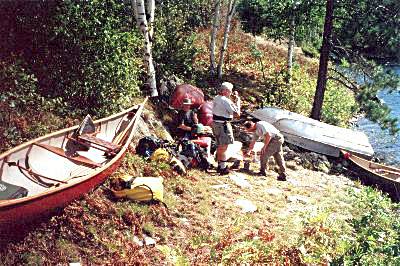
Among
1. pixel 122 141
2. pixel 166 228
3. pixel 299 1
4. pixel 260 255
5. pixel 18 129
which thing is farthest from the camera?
pixel 299 1

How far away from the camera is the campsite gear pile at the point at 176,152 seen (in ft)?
36.2

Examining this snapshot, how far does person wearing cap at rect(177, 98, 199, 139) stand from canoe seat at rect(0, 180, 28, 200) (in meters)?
6.47

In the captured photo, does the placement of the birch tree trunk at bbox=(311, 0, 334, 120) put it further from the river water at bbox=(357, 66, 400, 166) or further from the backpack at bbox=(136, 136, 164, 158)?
the backpack at bbox=(136, 136, 164, 158)

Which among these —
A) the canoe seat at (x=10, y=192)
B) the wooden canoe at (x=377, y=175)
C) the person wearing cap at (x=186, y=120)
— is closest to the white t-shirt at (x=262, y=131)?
the person wearing cap at (x=186, y=120)

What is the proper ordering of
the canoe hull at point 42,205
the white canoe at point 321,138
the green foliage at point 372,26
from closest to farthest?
the canoe hull at point 42,205 → the green foliage at point 372,26 → the white canoe at point 321,138

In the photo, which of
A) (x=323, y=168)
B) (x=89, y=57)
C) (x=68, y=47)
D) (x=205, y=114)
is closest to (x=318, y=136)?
(x=323, y=168)

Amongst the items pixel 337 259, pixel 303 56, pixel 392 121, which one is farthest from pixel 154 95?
pixel 303 56

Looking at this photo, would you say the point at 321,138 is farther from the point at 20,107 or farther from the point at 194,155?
the point at 20,107

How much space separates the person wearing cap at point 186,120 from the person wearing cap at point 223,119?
173 centimetres

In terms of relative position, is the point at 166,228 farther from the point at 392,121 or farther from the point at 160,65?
the point at 392,121

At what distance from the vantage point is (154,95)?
15.2m

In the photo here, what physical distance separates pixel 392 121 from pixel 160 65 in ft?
27.3

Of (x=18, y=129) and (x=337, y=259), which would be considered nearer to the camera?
(x=337, y=259)

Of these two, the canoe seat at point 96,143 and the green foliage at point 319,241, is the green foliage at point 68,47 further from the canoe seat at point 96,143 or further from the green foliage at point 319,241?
the green foliage at point 319,241
